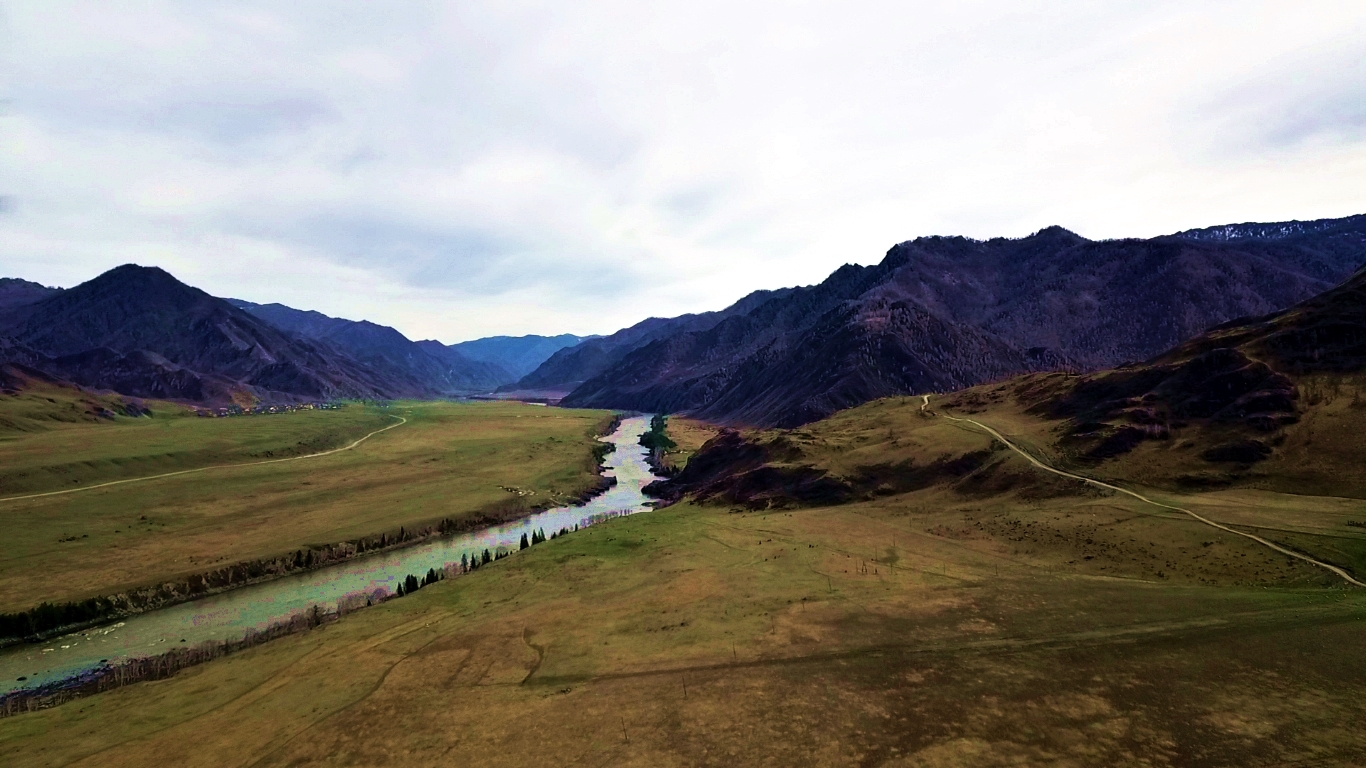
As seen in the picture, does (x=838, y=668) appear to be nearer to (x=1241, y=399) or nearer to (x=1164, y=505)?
(x=1164, y=505)

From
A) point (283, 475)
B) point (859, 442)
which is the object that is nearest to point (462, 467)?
point (283, 475)

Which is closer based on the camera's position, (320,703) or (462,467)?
(320,703)

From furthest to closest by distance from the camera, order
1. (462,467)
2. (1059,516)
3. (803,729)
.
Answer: (462,467), (1059,516), (803,729)

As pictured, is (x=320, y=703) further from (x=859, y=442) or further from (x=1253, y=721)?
(x=859, y=442)

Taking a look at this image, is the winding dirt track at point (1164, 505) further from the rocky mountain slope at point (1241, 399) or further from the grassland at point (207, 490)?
the grassland at point (207, 490)

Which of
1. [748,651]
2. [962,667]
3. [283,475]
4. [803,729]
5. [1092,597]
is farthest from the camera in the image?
[283,475]

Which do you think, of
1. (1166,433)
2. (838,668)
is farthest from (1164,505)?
(838,668)
